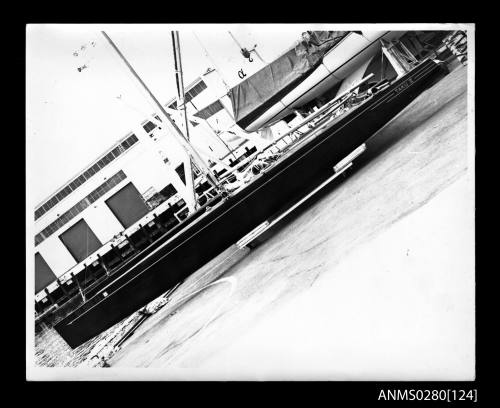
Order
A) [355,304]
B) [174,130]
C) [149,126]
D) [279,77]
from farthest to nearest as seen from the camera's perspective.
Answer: [279,77], [149,126], [174,130], [355,304]

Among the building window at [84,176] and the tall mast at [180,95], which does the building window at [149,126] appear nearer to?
the building window at [84,176]

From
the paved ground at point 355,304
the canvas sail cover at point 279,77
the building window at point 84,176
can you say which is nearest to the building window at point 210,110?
the canvas sail cover at point 279,77

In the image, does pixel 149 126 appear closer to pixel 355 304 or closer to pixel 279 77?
pixel 279 77

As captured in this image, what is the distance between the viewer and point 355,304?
9.87ft

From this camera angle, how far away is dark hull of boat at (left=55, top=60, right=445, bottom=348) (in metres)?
3.22

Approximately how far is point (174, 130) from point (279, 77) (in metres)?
0.87

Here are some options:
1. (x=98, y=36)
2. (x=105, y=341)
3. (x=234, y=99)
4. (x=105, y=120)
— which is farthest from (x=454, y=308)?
(x=98, y=36)

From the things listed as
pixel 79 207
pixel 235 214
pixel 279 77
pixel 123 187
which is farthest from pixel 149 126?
pixel 279 77

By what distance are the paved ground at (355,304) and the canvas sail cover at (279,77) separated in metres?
0.98

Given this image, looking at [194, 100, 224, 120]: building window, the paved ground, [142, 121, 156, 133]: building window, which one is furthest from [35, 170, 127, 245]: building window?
the paved ground

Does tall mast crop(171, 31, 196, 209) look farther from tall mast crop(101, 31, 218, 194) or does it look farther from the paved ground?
the paved ground

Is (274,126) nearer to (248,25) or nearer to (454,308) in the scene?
(248,25)

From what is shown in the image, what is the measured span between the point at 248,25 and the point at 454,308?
2206 mm

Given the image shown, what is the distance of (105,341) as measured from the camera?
3.13m
